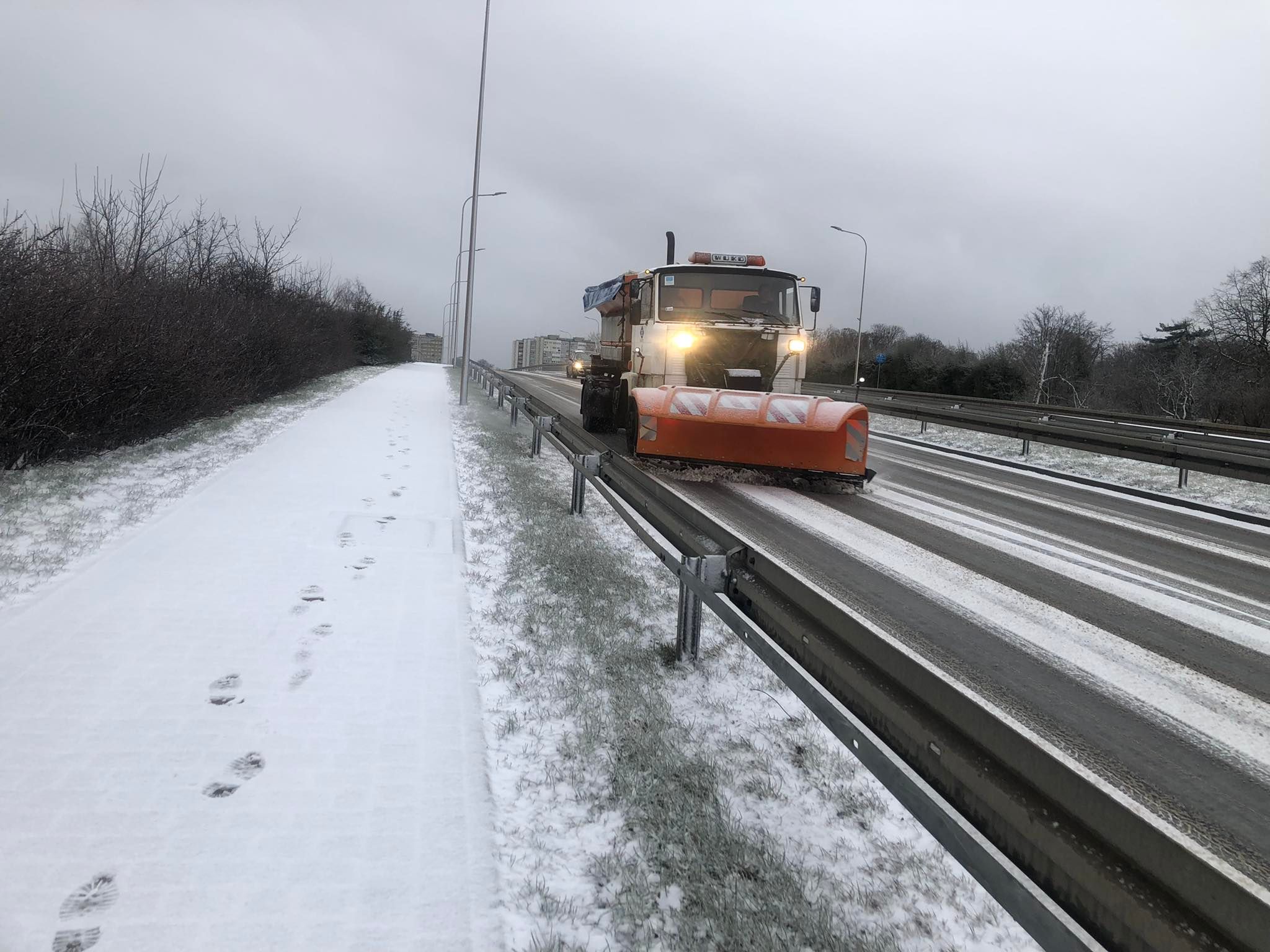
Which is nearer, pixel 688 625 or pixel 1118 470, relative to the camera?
pixel 688 625

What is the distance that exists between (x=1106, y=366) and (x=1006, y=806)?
66793mm

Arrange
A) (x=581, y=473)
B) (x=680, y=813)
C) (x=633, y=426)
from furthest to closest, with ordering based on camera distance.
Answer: (x=633, y=426) < (x=581, y=473) < (x=680, y=813)

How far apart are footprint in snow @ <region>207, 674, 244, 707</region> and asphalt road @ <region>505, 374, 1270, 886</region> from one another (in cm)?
336

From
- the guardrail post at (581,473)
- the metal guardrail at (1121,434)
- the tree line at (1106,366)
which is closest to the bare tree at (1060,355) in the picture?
the tree line at (1106,366)

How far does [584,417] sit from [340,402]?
860 centimetres

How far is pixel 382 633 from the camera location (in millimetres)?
4211

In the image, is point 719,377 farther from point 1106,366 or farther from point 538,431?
point 1106,366

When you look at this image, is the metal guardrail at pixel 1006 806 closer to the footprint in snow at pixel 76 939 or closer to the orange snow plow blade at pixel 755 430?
the footprint in snow at pixel 76 939

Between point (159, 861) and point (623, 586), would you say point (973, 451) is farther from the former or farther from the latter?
point (159, 861)

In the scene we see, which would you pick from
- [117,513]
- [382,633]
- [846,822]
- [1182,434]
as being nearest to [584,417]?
[117,513]

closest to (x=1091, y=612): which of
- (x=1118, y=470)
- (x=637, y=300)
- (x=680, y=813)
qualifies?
(x=680, y=813)

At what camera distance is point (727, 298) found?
11109mm

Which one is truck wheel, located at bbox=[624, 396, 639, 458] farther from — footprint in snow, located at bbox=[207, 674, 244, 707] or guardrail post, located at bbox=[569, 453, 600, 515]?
footprint in snow, located at bbox=[207, 674, 244, 707]

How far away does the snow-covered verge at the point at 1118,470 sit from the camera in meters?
10.6
